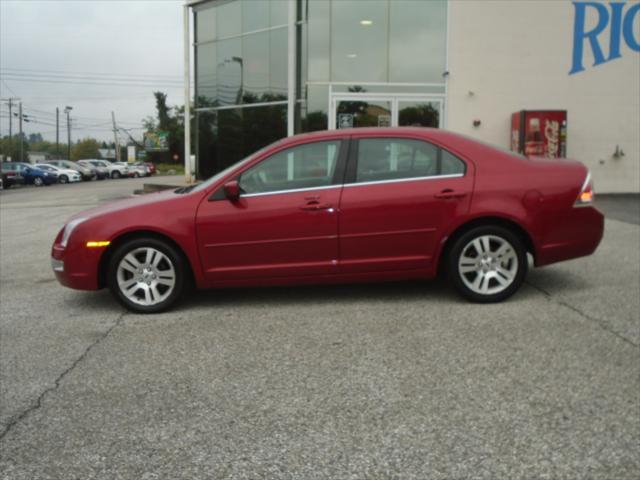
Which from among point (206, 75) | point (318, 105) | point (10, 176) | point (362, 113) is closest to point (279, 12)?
point (318, 105)

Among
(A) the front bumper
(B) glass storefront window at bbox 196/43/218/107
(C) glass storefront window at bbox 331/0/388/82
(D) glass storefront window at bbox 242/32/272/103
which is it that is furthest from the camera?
(B) glass storefront window at bbox 196/43/218/107

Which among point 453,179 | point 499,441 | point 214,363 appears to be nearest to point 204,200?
point 214,363

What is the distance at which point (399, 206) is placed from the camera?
5.29m

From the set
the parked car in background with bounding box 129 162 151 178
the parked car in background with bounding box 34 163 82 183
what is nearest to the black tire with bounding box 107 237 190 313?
the parked car in background with bounding box 34 163 82 183

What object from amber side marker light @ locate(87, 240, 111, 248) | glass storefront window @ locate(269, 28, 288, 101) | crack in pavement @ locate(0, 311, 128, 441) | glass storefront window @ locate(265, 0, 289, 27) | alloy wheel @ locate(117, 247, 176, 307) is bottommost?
crack in pavement @ locate(0, 311, 128, 441)

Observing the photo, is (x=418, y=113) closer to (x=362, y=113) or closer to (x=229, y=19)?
(x=362, y=113)

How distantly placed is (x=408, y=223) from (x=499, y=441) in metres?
2.60

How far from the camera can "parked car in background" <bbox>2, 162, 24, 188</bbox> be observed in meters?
36.0

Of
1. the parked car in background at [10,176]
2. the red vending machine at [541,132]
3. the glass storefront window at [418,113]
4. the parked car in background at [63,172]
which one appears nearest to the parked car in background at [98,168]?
the parked car in background at [63,172]

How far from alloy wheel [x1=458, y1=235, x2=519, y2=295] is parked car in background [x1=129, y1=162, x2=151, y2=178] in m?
55.2

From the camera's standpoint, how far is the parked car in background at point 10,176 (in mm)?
36034

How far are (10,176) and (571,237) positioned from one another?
123 feet

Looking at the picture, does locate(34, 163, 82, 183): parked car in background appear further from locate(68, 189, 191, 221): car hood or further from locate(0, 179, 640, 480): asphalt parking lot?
locate(0, 179, 640, 480): asphalt parking lot

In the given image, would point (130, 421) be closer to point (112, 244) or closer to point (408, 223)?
point (112, 244)
